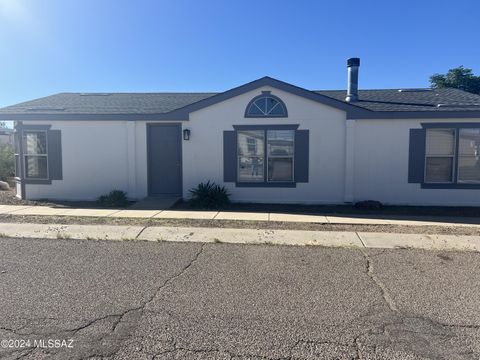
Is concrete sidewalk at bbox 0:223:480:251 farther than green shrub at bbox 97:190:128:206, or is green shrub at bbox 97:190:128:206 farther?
green shrub at bbox 97:190:128:206

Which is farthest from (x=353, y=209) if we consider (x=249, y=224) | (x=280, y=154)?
(x=249, y=224)

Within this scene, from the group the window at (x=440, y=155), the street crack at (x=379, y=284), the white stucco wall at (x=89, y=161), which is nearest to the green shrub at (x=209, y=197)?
the white stucco wall at (x=89, y=161)

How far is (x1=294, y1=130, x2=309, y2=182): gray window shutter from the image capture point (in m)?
11.0

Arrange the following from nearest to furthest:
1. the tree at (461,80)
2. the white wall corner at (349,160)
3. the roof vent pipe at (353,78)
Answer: the white wall corner at (349,160) → the roof vent pipe at (353,78) → the tree at (461,80)

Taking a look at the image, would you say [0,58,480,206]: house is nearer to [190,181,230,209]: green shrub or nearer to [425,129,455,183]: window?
[425,129,455,183]: window

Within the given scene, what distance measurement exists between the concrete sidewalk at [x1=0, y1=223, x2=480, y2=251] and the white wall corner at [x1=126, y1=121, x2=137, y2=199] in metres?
3.82

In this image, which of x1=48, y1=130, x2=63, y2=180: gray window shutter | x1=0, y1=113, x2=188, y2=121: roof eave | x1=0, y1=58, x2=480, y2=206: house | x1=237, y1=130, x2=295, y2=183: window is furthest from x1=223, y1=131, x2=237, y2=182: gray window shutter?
x1=48, y1=130, x2=63, y2=180: gray window shutter

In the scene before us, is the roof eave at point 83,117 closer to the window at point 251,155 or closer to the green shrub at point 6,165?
the window at point 251,155

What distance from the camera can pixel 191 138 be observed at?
37.1ft

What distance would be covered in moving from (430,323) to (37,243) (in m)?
6.54

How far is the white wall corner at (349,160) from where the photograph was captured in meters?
10.8

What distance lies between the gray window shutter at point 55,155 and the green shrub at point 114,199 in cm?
195

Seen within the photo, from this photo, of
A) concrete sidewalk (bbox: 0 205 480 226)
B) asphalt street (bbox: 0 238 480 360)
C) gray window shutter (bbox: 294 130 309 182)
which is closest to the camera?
asphalt street (bbox: 0 238 480 360)

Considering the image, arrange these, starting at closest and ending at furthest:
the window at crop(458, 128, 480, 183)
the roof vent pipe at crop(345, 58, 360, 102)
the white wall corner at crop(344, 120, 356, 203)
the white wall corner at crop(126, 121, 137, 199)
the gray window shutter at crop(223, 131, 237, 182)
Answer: the window at crop(458, 128, 480, 183), the white wall corner at crop(344, 120, 356, 203), the gray window shutter at crop(223, 131, 237, 182), the white wall corner at crop(126, 121, 137, 199), the roof vent pipe at crop(345, 58, 360, 102)
